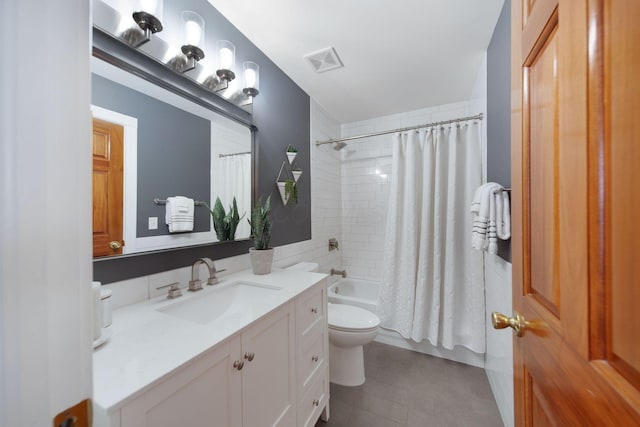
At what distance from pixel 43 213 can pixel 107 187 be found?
34.5 inches

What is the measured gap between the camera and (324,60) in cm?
181

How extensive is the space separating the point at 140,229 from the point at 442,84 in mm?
2380

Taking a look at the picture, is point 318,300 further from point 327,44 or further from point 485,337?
point 327,44

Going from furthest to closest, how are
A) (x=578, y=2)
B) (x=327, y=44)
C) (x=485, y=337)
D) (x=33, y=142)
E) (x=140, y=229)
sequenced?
(x=485, y=337) → (x=327, y=44) → (x=140, y=229) → (x=578, y=2) → (x=33, y=142)

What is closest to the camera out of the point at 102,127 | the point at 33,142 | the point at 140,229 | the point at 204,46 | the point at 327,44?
→ the point at 33,142

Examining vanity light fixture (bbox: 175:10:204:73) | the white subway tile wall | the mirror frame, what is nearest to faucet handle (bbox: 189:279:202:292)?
the mirror frame

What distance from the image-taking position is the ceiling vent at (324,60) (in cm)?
172

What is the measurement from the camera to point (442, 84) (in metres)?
2.13

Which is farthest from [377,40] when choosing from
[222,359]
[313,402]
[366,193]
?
[313,402]

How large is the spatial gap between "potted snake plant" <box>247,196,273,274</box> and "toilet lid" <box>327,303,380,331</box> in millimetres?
673

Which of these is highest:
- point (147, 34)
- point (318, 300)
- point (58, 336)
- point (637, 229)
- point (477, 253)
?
point (147, 34)

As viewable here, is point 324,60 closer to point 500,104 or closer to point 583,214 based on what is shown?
point 500,104

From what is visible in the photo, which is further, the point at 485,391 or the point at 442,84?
the point at 442,84

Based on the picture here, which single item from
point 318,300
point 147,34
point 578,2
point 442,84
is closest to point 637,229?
point 578,2
